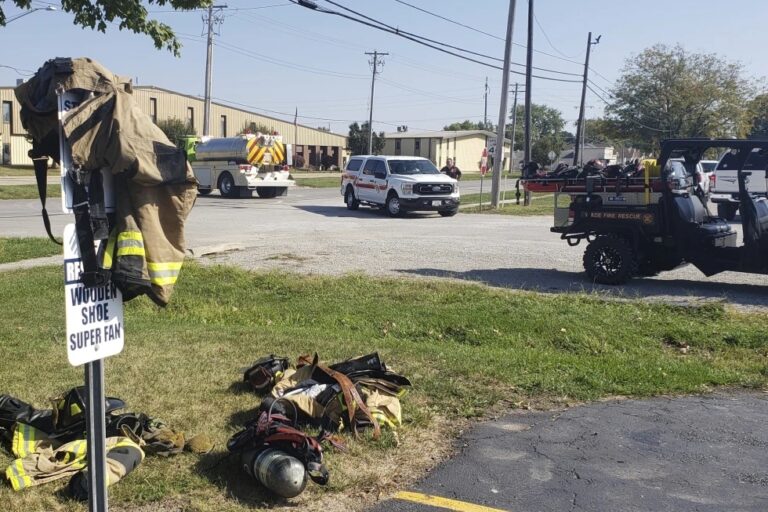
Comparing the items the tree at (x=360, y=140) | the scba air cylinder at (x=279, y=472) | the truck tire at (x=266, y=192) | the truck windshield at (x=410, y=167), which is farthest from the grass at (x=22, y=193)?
the tree at (x=360, y=140)

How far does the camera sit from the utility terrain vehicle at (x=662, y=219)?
430 inches

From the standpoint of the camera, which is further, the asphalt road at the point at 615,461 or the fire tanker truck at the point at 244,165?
the fire tanker truck at the point at 244,165

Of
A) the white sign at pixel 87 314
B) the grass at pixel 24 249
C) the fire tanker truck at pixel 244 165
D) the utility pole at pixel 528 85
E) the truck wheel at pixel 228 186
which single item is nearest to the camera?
the white sign at pixel 87 314

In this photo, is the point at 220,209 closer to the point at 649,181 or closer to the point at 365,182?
the point at 365,182

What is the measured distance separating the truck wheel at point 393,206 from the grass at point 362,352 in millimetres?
13809

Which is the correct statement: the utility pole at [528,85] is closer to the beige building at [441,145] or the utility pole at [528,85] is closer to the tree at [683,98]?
the tree at [683,98]

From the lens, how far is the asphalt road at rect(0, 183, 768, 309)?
39.1 ft

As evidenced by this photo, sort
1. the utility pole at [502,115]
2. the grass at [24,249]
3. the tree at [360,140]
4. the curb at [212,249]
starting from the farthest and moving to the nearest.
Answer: the tree at [360,140] < the utility pole at [502,115] < the curb at [212,249] < the grass at [24,249]

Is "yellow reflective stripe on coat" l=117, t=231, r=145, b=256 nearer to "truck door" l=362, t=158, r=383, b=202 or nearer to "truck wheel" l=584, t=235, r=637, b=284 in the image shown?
"truck wheel" l=584, t=235, r=637, b=284

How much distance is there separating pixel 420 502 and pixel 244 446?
1.03 metres

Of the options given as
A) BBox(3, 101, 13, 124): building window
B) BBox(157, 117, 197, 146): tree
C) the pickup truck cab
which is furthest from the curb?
BBox(3, 101, 13, 124): building window

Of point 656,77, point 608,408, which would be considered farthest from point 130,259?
point 656,77

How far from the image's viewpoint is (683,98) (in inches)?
2208

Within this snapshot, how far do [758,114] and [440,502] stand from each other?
59888 mm
